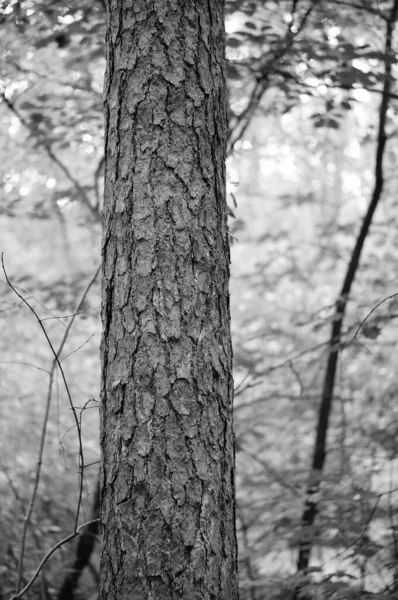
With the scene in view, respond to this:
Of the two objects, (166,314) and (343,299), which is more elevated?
(343,299)

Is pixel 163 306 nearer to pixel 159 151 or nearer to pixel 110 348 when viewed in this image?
pixel 110 348

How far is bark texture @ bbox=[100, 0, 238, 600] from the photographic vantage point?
1346mm

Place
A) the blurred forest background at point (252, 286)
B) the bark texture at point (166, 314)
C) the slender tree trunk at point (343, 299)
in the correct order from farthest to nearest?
the slender tree trunk at point (343, 299) → the blurred forest background at point (252, 286) → the bark texture at point (166, 314)

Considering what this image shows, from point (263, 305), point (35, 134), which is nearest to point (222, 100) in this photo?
point (35, 134)

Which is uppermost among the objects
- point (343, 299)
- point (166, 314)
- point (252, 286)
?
point (252, 286)

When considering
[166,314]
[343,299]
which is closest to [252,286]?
[343,299]

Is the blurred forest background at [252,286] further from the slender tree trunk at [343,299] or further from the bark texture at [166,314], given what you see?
the bark texture at [166,314]

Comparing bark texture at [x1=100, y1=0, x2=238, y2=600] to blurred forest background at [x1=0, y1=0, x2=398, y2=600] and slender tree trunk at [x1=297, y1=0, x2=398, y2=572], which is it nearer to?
blurred forest background at [x1=0, y1=0, x2=398, y2=600]

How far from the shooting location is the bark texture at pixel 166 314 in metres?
1.35

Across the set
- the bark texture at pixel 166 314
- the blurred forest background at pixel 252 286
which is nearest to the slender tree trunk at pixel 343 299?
the blurred forest background at pixel 252 286

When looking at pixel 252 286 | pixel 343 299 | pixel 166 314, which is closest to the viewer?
pixel 166 314

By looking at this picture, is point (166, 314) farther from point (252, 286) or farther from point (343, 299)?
point (252, 286)

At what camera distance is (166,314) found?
145 centimetres

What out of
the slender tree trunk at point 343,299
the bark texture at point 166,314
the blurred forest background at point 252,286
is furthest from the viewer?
the slender tree trunk at point 343,299
